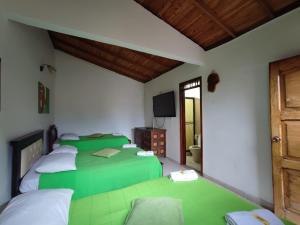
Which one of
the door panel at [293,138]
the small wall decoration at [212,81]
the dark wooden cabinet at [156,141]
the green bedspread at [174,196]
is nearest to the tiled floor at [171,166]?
the dark wooden cabinet at [156,141]

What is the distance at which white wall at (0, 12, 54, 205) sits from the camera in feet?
5.39


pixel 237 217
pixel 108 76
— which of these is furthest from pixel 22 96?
pixel 108 76

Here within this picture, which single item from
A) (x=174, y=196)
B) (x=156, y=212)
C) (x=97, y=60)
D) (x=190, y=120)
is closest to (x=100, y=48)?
(x=97, y=60)

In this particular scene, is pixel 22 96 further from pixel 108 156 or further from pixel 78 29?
pixel 108 156

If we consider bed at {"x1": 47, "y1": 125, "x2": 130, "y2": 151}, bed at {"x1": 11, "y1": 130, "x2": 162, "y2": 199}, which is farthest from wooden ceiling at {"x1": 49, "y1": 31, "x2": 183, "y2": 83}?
bed at {"x1": 11, "y1": 130, "x2": 162, "y2": 199}

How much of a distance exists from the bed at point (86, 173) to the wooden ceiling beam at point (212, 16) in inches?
88.9

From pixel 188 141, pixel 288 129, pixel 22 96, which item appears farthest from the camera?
pixel 188 141

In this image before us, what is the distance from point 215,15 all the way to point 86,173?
2.78 m

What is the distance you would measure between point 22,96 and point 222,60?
3065 millimetres

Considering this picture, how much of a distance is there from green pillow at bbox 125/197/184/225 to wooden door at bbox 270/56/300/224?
1.49 meters

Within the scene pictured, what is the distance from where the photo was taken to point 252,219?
3.52 feet

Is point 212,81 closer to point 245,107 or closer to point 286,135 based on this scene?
point 245,107

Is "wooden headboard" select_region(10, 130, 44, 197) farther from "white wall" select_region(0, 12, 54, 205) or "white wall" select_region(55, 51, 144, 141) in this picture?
"white wall" select_region(55, 51, 144, 141)

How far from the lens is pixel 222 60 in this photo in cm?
302
